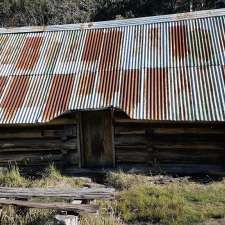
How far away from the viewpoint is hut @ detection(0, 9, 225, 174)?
41.6 feet

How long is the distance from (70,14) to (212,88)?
945 inches

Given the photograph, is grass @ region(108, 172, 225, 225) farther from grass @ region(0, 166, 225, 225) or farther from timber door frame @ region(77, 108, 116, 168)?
timber door frame @ region(77, 108, 116, 168)

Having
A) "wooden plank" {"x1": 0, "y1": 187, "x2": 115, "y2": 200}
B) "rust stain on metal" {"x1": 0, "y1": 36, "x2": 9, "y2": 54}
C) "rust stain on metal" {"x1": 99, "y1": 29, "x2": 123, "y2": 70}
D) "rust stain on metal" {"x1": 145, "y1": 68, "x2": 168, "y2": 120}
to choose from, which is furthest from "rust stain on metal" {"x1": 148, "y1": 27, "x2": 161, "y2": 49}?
"wooden plank" {"x1": 0, "y1": 187, "x2": 115, "y2": 200}

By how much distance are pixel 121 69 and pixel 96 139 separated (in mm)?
2235

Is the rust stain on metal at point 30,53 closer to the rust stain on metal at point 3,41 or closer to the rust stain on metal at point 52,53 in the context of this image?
the rust stain on metal at point 52,53

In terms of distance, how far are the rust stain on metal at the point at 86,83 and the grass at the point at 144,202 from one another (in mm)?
2502

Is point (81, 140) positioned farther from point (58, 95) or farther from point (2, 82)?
point (2, 82)

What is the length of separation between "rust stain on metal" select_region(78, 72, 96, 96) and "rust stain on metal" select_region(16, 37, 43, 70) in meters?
1.91

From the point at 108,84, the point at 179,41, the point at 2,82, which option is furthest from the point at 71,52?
the point at 179,41

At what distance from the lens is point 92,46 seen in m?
15.2

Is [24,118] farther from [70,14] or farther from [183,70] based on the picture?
[70,14]

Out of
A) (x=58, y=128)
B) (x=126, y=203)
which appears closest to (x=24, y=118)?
(x=58, y=128)

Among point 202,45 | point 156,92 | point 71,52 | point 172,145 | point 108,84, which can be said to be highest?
point 71,52

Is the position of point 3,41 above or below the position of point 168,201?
above
